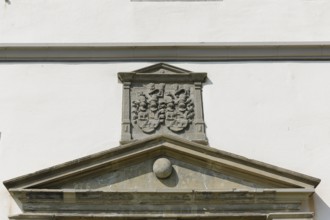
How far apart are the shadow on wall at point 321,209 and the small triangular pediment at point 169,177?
0.62ft

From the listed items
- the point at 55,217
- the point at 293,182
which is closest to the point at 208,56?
the point at 293,182

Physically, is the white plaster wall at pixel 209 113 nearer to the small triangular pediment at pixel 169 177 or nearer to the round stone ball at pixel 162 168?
the small triangular pediment at pixel 169 177

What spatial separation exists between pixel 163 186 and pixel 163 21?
2.43 m

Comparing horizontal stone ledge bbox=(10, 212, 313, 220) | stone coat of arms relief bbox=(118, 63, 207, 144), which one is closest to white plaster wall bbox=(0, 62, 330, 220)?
stone coat of arms relief bbox=(118, 63, 207, 144)

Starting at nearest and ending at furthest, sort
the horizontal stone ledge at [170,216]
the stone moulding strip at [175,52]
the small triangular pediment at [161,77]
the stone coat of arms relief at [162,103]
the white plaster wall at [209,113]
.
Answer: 1. the horizontal stone ledge at [170,216]
2. the white plaster wall at [209,113]
3. the stone coat of arms relief at [162,103]
4. the small triangular pediment at [161,77]
5. the stone moulding strip at [175,52]

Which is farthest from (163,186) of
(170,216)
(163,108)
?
(163,108)

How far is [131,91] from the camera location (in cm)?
857

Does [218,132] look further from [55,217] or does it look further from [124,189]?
[55,217]

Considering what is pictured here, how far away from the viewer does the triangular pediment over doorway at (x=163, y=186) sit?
7.65m

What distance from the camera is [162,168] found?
783cm

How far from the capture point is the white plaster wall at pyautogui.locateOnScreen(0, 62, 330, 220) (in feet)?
26.7

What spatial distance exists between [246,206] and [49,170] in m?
2.11

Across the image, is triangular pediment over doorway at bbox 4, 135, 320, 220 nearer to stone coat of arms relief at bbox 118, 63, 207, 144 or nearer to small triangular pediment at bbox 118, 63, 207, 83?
stone coat of arms relief at bbox 118, 63, 207, 144

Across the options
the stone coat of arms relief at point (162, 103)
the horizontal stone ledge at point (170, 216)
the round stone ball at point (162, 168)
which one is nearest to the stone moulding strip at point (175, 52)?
the stone coat of arms relief at point (162, 103)
